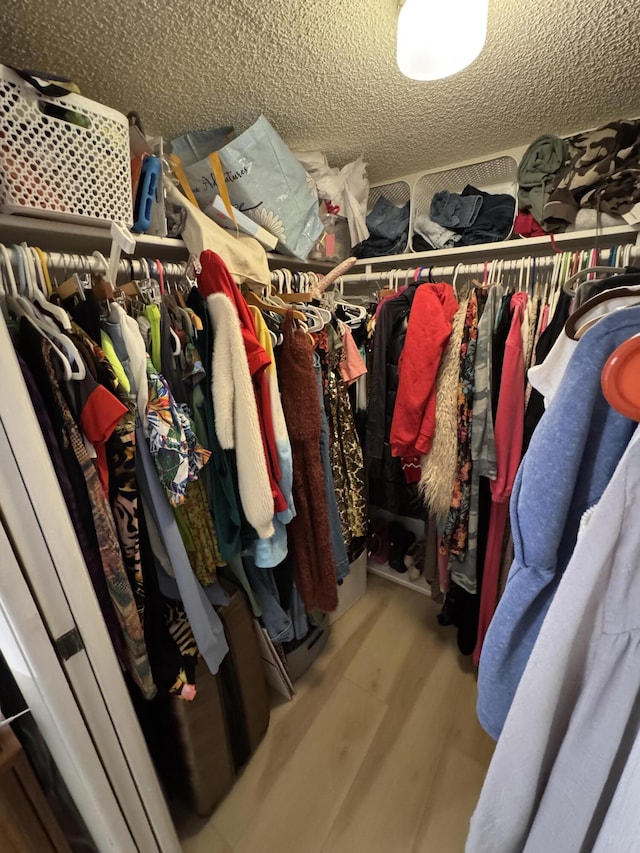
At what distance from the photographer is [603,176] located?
3.56 feet

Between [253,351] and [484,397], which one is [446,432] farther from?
[253,351]

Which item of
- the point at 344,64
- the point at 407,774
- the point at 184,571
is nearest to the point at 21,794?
the point at 184,571

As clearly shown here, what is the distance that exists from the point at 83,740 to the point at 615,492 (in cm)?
94

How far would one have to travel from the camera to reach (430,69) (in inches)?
30.5

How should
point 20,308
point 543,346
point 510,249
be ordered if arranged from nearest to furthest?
point 20,308 → point 543,346 → point 510,249

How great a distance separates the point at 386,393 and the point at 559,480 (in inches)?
39.0

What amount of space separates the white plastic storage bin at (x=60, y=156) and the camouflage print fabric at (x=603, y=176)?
4.21 ft

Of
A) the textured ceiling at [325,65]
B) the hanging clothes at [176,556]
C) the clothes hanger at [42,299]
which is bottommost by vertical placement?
the hanging clothes at [176,556]

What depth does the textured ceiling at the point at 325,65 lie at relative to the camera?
77 centimetres

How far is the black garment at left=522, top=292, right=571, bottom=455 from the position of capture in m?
1.00

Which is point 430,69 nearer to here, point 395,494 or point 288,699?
point 395,494

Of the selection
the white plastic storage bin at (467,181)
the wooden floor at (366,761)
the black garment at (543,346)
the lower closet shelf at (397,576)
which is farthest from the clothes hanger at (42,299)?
the lower closet shelf at (397,576)

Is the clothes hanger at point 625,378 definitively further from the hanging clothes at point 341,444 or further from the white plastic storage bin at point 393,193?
the white plastic storage bin at point 393,193

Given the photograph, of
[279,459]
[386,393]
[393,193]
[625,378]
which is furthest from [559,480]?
[393,193]
